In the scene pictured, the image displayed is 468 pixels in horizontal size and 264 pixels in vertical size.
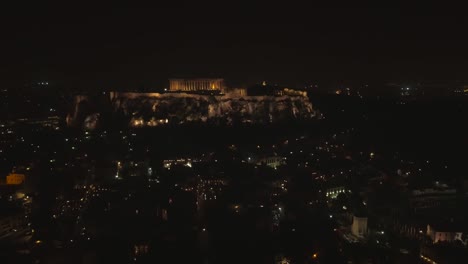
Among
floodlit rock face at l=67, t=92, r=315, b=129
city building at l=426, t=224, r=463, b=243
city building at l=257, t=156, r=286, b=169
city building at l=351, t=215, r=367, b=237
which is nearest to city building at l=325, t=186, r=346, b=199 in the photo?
city building at l=351, t=215, r=367, b=237

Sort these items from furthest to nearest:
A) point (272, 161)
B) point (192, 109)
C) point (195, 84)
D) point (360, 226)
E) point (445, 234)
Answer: point (195, 84)
point (192, 109)
point (272, 161)
point (360, 226)
point (445, 234)

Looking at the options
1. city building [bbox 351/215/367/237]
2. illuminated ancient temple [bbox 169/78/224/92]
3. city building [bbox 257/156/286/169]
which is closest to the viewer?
city building [bbox 351/215/367/237]

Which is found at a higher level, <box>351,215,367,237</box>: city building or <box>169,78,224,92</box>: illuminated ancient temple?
<box>169,78,224,92</box>: illuminated ancient temple

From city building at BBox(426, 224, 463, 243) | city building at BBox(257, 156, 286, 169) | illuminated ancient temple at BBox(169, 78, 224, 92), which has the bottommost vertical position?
city building at BBox(426, 224, 463, 243)

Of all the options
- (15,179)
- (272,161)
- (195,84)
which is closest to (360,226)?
(272,161)

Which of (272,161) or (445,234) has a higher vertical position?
(272,161)

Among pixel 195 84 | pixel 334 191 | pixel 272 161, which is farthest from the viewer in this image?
pixel 195 84

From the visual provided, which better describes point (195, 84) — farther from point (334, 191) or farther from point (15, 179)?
point (334, 191)

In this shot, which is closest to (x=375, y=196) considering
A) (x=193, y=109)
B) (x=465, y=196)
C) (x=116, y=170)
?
(x=465, y=196)

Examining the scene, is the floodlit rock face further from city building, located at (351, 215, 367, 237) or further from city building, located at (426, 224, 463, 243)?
city building, located at (426, 224, 463, 243)
